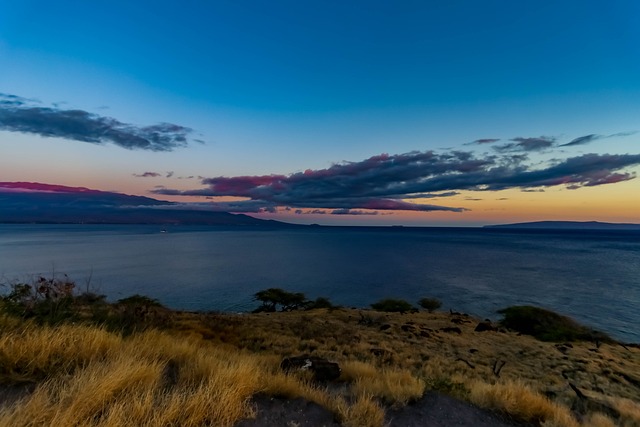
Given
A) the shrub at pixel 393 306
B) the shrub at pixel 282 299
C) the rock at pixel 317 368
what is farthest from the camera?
the shrub at pixel 282 299

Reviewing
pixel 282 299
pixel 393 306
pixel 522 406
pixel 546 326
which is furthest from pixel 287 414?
pixel 282 299

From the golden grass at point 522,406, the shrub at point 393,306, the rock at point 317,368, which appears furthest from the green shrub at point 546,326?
the rock at point 317,368

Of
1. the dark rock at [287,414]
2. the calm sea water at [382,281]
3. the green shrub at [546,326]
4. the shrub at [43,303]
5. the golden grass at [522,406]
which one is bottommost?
the calm sea water at [382,281]

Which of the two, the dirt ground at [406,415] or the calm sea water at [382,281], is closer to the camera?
the dirt ground at [406,415]

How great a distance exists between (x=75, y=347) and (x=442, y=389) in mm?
6932

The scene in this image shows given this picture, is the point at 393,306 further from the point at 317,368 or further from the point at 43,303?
the point at 43,303

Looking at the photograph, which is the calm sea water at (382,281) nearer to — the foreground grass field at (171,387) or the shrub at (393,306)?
the shrub at (393,306)

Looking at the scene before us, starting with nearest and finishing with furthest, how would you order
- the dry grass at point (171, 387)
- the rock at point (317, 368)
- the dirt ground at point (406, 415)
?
the dry grass at point (171, 387)
the dirt ground at point (406, 415)
the rock at point (317, 368)

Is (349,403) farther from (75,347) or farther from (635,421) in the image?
(635,421)

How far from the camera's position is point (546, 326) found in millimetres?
31438

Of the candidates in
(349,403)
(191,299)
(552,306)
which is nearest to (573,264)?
(552,306)

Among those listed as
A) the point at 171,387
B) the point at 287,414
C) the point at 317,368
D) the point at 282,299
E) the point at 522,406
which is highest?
the point at 171,387

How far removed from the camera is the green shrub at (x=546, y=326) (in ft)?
91.8

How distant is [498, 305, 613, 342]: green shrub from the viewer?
91.8ft
